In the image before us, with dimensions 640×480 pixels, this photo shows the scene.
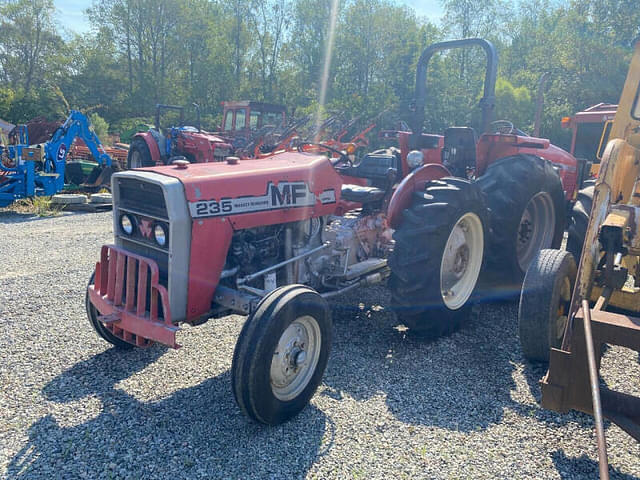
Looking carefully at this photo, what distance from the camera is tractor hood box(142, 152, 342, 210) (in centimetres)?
293

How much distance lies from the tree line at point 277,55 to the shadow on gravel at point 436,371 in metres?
19.9

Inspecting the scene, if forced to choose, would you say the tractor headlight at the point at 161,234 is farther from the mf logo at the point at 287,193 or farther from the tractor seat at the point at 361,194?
the tractor seat at the point at 361,194

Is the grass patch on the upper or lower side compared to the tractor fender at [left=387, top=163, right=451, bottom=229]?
lower

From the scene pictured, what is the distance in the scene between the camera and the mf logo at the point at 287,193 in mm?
3306

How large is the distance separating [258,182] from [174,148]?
998 cm

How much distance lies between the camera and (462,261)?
4.20 meters

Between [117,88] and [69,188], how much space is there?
22.0 m

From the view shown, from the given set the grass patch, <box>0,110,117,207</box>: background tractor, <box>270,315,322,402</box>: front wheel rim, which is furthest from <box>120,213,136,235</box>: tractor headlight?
<box>0,110,117,207</box>: background tractor

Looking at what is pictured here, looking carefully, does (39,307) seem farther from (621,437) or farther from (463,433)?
(621,437)

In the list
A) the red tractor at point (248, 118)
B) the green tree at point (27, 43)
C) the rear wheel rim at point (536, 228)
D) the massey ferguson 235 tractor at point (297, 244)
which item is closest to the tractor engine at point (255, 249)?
the massey ferguson 235 tractor at point (297, 244)

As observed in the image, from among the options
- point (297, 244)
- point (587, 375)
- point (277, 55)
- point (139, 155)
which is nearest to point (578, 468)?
point (587, 375)

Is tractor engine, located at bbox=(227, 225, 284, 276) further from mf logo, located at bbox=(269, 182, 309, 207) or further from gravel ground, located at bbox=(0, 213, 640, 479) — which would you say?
gravel ground, located at bbox=(0, 213, 640, 479)

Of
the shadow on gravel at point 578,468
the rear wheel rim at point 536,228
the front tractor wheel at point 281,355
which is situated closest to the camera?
the shadow on gravel at point 578,468

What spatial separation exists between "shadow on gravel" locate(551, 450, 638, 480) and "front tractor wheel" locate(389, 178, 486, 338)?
1336 mm
